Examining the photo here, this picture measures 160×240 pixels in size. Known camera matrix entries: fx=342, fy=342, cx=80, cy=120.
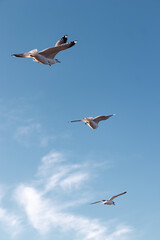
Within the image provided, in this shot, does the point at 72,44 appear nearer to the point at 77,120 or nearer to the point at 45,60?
the point at 45,60

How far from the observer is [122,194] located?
4328 centimetres

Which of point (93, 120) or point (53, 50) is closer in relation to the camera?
A: point (53, 50)

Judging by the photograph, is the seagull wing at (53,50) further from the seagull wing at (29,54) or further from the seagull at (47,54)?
the seagull wing at (29,54)

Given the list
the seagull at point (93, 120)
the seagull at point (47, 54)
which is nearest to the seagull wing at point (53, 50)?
the seagull at point (47, 54)

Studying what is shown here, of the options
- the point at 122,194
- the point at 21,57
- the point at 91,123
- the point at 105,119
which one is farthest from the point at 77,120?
the point at 122,194

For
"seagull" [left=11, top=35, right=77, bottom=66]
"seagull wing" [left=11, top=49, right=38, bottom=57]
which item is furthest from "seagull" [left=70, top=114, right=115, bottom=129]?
"seagull wing" [left=11, top=49, right=38, bottom=57]

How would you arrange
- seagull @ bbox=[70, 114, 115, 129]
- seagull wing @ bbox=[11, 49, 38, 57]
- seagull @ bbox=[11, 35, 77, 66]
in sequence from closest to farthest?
seagull wing @ bbox=[11, 49, 38, 57]
seagull @ bbox=[11, 35, 77, 66]
seagull @ bbox=[70, 114, 115, 129]

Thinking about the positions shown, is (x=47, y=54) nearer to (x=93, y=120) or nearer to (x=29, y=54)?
(x=29, y=54)

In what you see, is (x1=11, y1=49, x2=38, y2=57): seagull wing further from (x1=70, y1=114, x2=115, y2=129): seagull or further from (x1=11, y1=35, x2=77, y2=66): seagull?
(x1=70, y1=114, x2=115, y2=129): seagull

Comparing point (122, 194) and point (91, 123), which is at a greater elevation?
point (91, 123)

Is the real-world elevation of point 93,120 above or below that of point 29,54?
above

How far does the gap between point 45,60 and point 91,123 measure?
439 inches

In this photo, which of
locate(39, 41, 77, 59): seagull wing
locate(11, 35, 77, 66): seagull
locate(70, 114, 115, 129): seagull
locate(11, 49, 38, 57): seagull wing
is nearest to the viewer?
locate(11, 49, 38, 57): seagull wing

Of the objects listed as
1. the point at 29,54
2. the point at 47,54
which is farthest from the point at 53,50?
the point at 29,54
